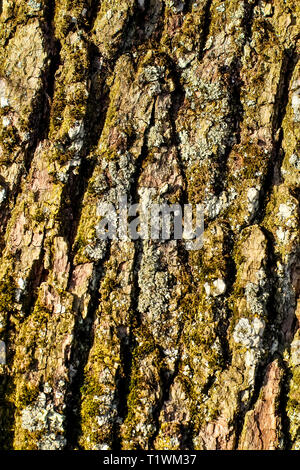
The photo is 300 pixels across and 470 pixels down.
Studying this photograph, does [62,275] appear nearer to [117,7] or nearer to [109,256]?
[109,256]

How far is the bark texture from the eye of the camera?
14.3ft

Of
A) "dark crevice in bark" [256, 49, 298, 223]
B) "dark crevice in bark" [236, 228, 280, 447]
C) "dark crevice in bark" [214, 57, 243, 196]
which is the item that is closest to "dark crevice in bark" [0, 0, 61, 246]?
"dark crevice in bark" [214, 57, 243, 196]

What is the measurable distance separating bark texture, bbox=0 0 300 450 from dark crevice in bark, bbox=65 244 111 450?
1 cm

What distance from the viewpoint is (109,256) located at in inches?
182

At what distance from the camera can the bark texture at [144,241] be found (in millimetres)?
4367

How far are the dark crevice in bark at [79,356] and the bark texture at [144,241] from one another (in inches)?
0.5

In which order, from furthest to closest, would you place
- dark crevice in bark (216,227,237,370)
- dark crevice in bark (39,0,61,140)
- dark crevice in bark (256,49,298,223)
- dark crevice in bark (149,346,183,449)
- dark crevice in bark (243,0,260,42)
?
A: dark crevice in bark (243,0,260,42)
dark crevice in bark (39,0,61,140)
dark crevice in bark (256,49,298,223)
dark crevice in bark (216,227,237,370)
dark crevice in bark (149,346,183,449)

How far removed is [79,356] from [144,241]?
119 cm

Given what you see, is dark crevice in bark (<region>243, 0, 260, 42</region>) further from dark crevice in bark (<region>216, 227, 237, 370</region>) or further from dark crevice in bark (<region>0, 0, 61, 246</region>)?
dark crevice in bark (<region>216, 227, 237, 370</region>)

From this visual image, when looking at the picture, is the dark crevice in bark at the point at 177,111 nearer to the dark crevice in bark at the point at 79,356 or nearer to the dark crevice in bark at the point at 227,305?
the dark crevice in bark at the point at 227,305

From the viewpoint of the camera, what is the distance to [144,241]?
4.68 m

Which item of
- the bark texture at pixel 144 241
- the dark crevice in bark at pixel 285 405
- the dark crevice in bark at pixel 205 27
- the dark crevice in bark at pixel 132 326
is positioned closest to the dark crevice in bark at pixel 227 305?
the bark texture at pixel 144 241

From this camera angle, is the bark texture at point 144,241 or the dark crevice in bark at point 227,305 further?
the dark crevice in bark at point 227,305
